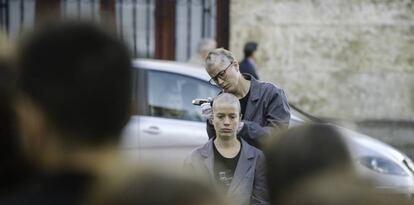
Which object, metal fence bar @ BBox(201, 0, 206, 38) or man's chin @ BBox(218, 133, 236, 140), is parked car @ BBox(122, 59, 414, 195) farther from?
metal fence bar @ BBox(201, 0, 206, 38)

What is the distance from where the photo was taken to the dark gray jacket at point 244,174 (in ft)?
17.0

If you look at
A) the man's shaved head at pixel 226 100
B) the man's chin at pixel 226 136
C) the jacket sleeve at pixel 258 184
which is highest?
the man's shaved head at pixel 226 100

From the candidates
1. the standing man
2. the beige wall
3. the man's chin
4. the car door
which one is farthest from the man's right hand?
the beige wall

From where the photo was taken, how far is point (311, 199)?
2350mm

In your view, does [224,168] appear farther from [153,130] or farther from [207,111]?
[153,130]

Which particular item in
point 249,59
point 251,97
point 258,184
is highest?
point 251,97

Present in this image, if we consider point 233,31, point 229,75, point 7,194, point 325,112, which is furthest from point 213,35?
point 7,194

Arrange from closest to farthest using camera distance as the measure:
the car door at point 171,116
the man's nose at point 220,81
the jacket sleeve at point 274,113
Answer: the jacket sleeve at point 274,113
the man's nose at point 220,81
the car door at point 171,116

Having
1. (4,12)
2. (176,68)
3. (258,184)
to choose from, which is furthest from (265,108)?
(4,12)

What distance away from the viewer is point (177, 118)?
896 centimetres

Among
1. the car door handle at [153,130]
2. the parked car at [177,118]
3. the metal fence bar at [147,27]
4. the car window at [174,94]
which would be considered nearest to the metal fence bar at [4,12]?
the metal fence bar at [147,27]

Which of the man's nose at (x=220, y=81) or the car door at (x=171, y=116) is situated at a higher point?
the man's nose at (x=220, y=81)

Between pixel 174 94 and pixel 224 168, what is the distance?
3.76 m

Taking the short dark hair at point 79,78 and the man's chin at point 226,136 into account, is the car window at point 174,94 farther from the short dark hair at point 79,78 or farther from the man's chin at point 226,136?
the short dark hair at point 79,78
